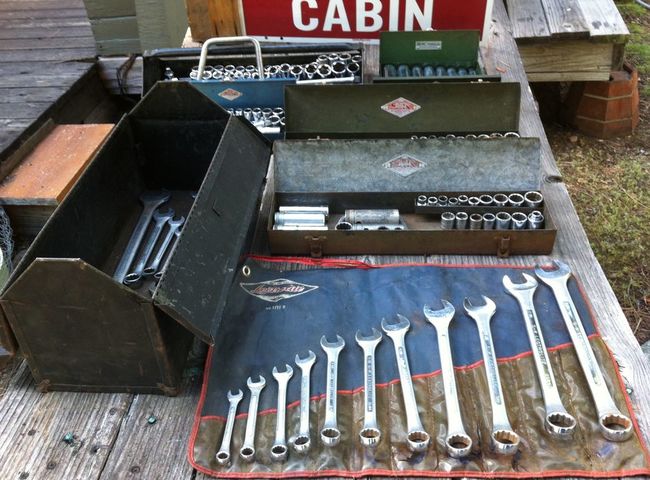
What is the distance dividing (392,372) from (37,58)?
4.19 metres

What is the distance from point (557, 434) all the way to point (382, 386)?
0.54m

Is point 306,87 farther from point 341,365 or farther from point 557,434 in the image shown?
point 557,434

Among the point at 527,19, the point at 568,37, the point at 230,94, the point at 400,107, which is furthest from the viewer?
the point at 527,19

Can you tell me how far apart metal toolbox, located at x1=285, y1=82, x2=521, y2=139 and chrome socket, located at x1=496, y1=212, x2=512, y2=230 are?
2.35 ft

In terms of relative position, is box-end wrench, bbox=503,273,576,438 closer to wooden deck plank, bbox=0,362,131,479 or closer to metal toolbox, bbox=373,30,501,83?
wooden deck plank, bbox=0,362,131,479

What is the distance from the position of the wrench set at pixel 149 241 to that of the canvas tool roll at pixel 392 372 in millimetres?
433

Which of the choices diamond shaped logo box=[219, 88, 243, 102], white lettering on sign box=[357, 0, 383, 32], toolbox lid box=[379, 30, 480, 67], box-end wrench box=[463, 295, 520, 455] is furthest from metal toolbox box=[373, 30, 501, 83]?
box-end wrench box=[463, 295, 520, 455]

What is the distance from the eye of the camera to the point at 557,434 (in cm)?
175

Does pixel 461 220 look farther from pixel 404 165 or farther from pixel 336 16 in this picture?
pixel 336 16

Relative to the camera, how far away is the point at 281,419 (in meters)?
1.85

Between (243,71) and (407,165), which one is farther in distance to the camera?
(243,71)

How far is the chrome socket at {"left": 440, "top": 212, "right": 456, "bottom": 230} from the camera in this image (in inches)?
98.7

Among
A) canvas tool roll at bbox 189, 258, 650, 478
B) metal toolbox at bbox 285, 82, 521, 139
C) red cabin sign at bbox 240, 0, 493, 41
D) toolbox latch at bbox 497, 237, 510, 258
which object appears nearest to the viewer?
canvas tool roll at bbox 189, 258, 650, 478

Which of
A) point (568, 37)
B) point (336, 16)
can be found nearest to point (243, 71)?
point (336, 16)
